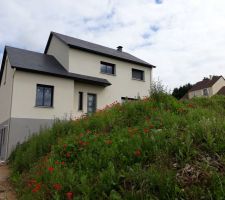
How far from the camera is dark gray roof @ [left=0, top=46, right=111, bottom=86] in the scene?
52.1 feet

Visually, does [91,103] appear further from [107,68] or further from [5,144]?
[5,144]

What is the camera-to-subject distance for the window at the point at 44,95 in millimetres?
16372

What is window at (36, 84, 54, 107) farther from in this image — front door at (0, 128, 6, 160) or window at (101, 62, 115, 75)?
window at (101, 62, 115, 75)

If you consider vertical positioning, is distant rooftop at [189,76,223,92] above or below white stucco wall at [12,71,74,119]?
above

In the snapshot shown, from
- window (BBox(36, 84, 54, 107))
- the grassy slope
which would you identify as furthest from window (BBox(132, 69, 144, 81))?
the grassy slope

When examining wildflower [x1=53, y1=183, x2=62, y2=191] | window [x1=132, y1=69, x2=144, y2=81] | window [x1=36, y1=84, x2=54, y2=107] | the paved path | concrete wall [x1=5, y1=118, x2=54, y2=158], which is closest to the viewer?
wildflower [x1=53, y1=183, x2=62, y2=191]

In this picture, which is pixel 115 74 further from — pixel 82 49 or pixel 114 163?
pixel 114 163

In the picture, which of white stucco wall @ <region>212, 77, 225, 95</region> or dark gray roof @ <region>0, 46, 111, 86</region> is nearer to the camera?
dark gray roof @ <region>0, 46, 111, 86</region>

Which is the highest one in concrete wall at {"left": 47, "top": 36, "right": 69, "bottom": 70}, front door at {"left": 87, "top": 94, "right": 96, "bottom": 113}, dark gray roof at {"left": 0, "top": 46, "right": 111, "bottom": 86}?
concrete wall at {"left": 47, "top": 36, "right": 69, "bottom": 70}

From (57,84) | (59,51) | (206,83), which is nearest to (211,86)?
(206,83)

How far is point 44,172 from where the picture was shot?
5.30 meters

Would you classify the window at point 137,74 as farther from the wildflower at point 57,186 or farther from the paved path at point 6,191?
the wildflower at point 57,186

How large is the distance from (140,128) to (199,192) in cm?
279

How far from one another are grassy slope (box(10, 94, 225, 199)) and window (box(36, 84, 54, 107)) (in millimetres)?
10023
